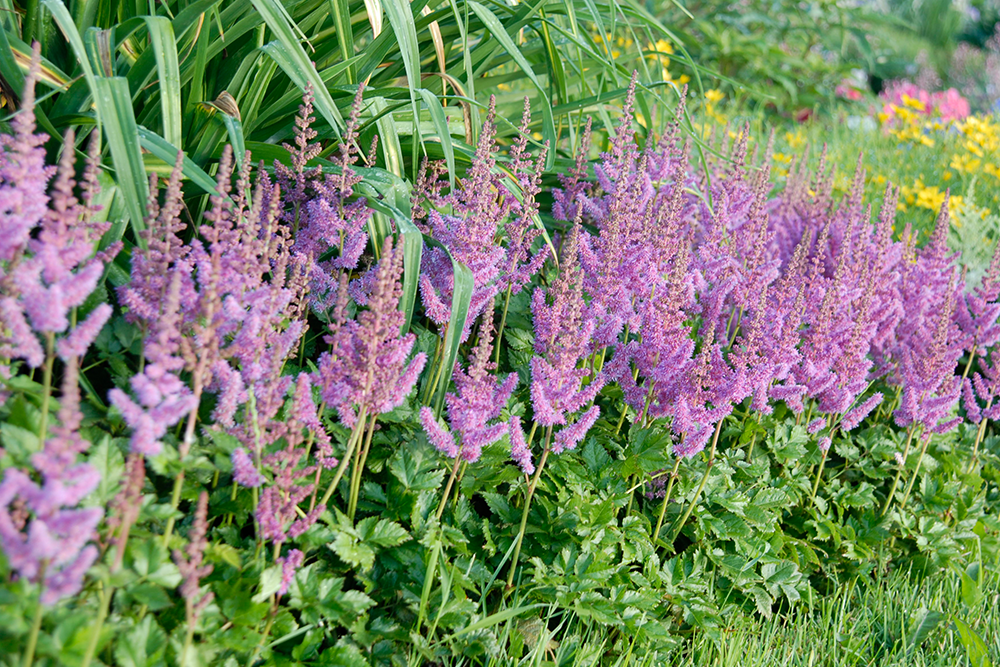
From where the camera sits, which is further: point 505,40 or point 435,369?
point 505,40

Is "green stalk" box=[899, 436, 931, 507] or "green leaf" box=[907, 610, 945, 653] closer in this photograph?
"green leaf" box=[907, 610, 945, 653]

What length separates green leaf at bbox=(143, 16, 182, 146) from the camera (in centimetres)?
195

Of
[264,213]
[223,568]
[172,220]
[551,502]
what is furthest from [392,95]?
[223,568]

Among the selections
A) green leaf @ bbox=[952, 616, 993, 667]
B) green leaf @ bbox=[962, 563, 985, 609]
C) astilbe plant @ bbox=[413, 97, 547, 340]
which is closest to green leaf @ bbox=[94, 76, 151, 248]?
astilbe plant @ bbox=[413, 97, 547, 340]

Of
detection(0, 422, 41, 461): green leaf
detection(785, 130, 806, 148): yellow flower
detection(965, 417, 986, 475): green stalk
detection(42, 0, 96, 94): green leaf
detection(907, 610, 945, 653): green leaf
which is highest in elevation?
detection(42, 0, 96, 94): green leaf

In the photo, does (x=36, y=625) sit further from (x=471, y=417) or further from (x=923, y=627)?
(x=923, y=627)

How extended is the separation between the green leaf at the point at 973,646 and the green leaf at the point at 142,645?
2.47 metres

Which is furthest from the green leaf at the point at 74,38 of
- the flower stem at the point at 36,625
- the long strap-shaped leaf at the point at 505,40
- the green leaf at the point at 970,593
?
the green leaf at the point at 970,593

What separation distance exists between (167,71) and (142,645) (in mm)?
1370

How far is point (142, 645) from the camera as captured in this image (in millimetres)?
1601

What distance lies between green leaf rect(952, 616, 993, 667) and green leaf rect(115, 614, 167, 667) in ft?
8.11

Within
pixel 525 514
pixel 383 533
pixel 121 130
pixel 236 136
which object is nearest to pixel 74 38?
pixel 121 130

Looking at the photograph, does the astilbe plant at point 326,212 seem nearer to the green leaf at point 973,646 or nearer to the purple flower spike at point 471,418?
the purple flower spike at point 471,418

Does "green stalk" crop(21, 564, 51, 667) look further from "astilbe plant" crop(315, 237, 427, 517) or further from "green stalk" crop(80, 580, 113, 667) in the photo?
"astilbe plant" crop(315, 237, 427, 517)
